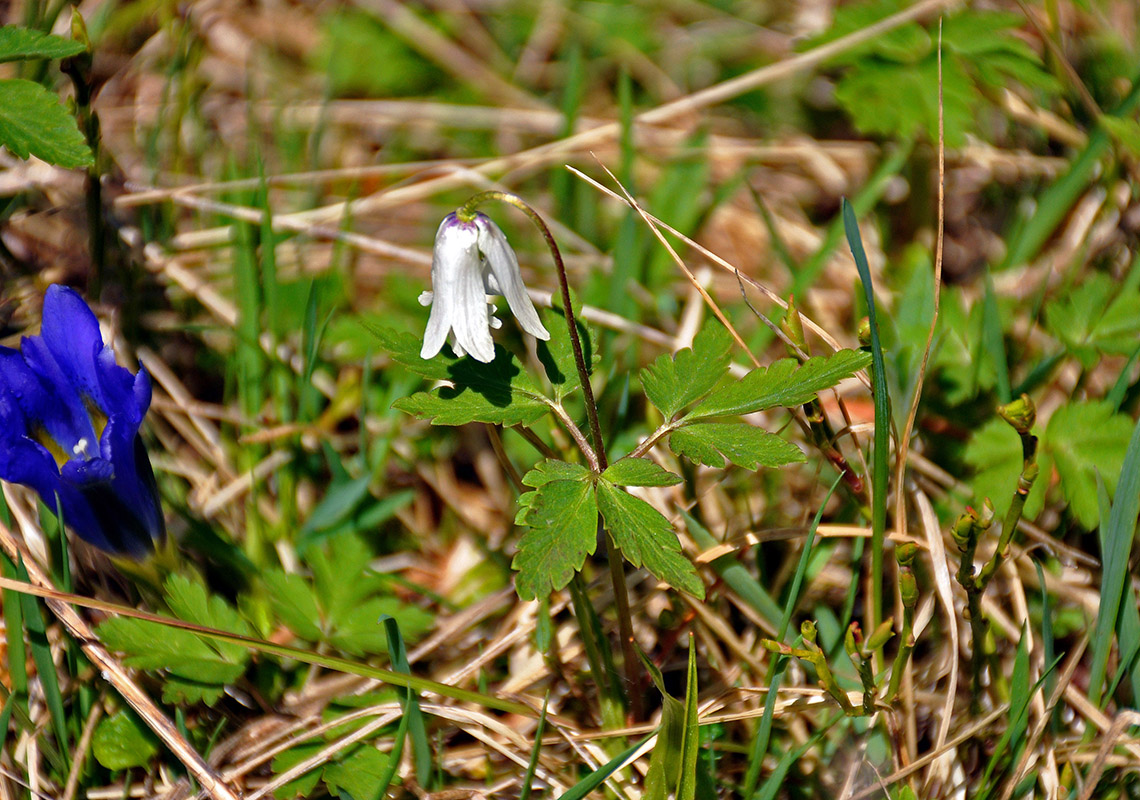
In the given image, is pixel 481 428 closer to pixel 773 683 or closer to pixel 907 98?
pixel 773 683

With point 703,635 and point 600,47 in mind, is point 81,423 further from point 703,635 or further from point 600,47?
point 600,47

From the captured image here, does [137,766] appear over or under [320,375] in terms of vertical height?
under

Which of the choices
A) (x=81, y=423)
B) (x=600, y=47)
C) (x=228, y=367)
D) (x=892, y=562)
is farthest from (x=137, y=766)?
(x=600, y=47)

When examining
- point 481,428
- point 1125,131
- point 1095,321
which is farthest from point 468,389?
point 1125,131

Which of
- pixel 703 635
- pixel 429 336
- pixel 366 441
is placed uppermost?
pixel 429 336

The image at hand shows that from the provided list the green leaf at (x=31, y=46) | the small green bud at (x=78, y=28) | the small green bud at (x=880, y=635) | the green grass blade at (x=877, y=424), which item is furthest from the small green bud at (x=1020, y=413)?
the small green bud at (x=78, y=28)

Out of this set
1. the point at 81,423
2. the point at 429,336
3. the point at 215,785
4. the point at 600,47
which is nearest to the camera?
the point at 429,336
